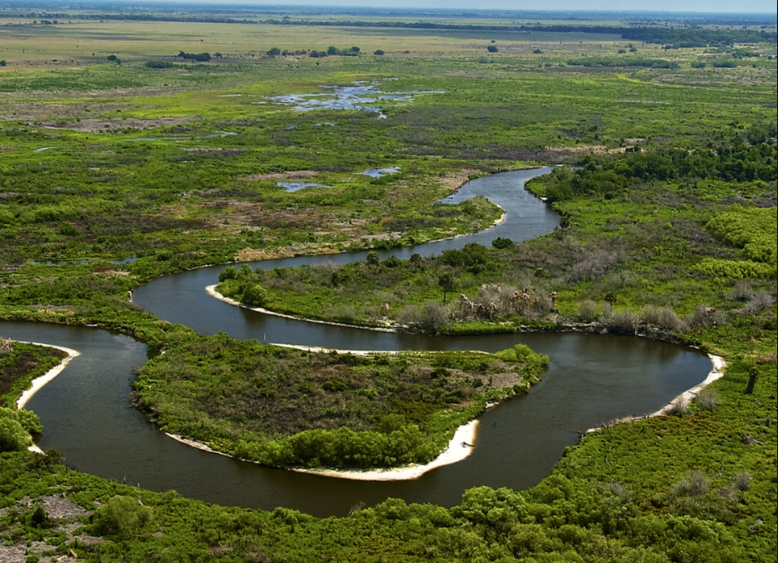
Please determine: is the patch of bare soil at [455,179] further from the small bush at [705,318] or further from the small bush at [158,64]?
the small bush at [158,64]

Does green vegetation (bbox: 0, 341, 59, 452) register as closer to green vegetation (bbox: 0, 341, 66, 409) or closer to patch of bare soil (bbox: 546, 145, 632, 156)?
green vegetation (bbox: 0, 341, 66, 409)

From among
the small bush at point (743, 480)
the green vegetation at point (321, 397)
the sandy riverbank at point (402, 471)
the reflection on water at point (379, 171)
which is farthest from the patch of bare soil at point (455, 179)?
the small bush at point (743, 480)

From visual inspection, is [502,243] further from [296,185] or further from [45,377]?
[45,377]

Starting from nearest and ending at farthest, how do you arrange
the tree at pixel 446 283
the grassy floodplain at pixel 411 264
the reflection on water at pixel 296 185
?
the grassy floodplain at pixel 411 264 → the tree at pixel 446 283 → the reflection on water at pixel 296 185

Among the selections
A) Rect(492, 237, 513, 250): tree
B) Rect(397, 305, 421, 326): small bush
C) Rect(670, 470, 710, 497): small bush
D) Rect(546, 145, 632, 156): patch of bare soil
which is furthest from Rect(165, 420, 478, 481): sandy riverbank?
Rect(546, 145, 632, 156): patch of bare soil

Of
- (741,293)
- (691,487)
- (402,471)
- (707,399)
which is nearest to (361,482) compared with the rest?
(402,471)
